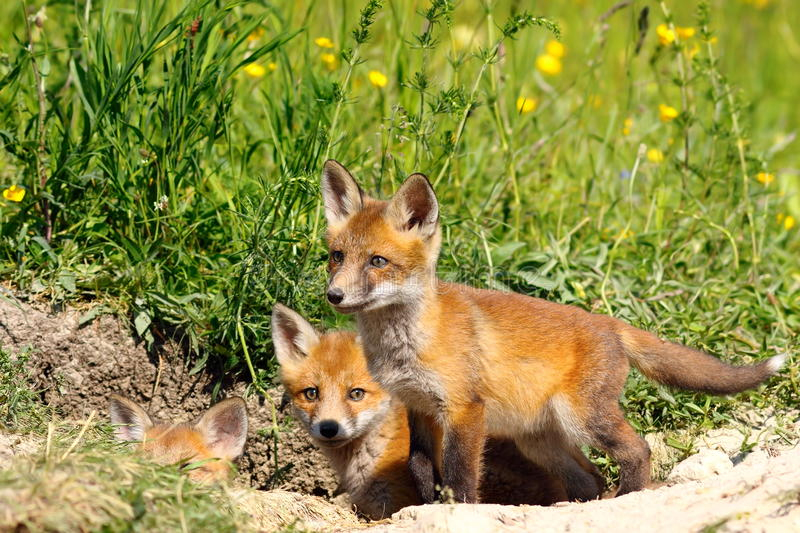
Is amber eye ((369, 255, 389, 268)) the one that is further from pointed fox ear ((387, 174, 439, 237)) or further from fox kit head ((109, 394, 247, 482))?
fox kit head ((109, 394, 247, 482))

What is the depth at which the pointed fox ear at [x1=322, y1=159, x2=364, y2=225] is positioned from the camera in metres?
3.91

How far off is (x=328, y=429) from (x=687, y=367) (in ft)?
5.06

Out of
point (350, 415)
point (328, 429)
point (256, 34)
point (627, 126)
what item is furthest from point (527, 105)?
point (328, 429)

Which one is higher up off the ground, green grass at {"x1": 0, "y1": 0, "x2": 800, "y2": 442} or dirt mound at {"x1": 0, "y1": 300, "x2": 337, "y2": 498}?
green grass at {"x1": 0, "y1": 0, "x2": 800, "y2": 442}

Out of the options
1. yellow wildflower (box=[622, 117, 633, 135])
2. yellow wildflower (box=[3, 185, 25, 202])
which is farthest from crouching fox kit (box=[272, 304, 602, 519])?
yellow wildflower (box=[622, 117, 633, 135])

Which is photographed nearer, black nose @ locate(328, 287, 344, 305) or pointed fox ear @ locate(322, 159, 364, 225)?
black nose @ locate(328, 287, 344, 305)

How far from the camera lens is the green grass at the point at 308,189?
4352 millimetres

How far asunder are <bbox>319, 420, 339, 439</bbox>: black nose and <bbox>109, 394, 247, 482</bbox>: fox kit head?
1.15 ft

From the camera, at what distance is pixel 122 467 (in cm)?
275

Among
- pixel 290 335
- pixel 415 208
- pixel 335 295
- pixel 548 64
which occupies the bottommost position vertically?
pixel 290 335

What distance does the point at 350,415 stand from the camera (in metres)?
4.08

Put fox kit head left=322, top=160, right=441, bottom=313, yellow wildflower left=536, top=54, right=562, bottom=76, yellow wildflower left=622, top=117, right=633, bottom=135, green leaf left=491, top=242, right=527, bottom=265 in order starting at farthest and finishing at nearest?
yellow wildflower left=536, top=54, right=562, bottom=76 < yellow wildflower left=622, top=117, right=633, bottom=135 < green leaf left=491, top=242, right=527, bottom=265 < fox kit head left=322, top=160, right=441, bottom=313

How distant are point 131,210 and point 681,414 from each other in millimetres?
2778

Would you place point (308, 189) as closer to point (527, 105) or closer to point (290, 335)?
point (290, 335)
